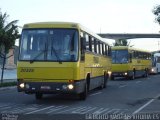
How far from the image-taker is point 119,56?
41406mm

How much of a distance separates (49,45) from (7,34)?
1534 cm

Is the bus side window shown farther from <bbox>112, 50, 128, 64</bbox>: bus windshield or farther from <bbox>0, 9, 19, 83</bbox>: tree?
<bbox>112, 50, 128, 64</bbox>: bus windshield

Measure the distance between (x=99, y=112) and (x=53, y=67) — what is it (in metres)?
3.32

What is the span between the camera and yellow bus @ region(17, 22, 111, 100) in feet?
58.2

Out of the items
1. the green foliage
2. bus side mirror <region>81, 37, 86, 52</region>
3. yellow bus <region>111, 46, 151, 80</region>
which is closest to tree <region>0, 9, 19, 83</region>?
the green foliage

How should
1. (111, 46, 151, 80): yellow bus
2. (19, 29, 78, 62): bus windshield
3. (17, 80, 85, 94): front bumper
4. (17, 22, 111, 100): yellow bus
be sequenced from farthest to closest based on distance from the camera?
(111, 46, 151, 80): yellow bus → (19, 29, 78, 62): bus windshield → (17, 22, 111, 100): yellow bus → (17, 80, 85, 94): front bumper

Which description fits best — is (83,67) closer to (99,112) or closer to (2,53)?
(99,112)

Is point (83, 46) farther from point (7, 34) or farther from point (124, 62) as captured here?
point (124, 62)

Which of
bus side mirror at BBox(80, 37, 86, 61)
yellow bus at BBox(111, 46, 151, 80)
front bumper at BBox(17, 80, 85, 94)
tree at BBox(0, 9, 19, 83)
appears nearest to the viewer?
front bumper at BBox(17, 80, 85, 94)

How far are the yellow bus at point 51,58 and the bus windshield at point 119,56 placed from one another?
2223cm

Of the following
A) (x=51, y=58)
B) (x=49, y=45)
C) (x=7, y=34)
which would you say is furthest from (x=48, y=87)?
(x=7, y=34)

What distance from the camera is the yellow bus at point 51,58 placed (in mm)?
17734

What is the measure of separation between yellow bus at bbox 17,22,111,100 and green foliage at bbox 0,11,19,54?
1430 centimetres

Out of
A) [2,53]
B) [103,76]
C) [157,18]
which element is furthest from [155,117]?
[157,18]
